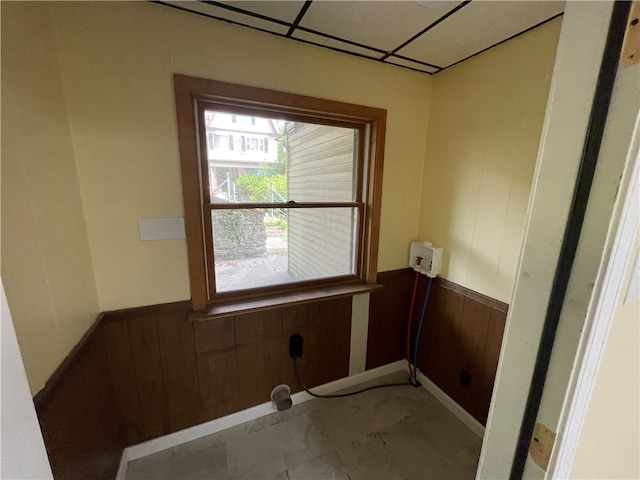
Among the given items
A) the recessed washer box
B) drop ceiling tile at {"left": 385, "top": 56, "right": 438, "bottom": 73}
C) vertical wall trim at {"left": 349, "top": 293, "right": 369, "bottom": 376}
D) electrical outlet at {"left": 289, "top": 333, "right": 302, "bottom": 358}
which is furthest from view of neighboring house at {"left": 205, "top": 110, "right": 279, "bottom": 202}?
the recessed washer box

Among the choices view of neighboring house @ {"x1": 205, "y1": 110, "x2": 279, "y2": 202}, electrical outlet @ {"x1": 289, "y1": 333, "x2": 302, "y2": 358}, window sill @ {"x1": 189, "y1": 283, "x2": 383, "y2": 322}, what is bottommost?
electrical outlet @ {"x1": 289, "y1": 333, "x2": 302, "y2": 358}

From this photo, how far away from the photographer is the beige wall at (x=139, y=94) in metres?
1.09

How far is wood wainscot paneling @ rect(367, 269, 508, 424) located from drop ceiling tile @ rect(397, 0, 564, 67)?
140cm

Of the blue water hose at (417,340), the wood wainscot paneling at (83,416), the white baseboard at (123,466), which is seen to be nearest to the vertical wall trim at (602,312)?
the wood wainscot paneling at (83,416)

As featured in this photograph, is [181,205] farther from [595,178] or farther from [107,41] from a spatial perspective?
[595,178]

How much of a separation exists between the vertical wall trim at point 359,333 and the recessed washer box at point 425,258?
1.45ft

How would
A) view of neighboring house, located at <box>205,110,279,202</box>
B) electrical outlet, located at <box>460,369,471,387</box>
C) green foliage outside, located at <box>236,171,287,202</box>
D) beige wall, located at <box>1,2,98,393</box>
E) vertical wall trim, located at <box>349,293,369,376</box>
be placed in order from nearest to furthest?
beige wall, located at <box>1,2,98,393</box> → view of neighboring house, located at <box>205,110,279,202</box> → green foliage outside, located at <box>236,171,287,202</box> → electrical outlet, located at <box>460,369,471,387</box> → vertical wall trim, located at <box>349,293,369,376</box>

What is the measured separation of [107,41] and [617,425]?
2117mm

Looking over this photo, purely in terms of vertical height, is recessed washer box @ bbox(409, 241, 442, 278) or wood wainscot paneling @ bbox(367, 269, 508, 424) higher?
recessed washer box @ bbox(409, 241, 442, 278)

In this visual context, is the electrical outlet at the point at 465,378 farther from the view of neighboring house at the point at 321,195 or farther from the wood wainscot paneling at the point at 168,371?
the view of neighboring house at the point at 321,195

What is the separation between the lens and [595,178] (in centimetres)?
38

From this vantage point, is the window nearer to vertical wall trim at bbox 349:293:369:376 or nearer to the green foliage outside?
the green foliage outside

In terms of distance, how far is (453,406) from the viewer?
1.82m

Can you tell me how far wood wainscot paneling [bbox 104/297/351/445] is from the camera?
4.49 feet
